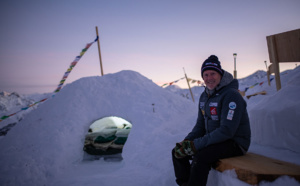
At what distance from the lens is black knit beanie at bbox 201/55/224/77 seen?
2238 mm

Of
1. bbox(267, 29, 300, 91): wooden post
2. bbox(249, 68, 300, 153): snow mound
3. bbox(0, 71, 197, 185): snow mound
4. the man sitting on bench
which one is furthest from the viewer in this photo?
bbox(0, 71, 197, 185): snow mound

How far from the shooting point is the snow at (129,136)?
262 centimetres

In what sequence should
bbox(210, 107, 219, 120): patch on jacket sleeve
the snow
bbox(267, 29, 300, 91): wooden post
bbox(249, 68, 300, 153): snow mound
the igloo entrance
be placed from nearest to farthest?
bbox(210, 107, 219, 120): patch on jacket sleeve, bbox(249, 68, 300, 153): snow mound, the snow, bbox(267, 29, 300, 91): wooden post, the igloo entrance

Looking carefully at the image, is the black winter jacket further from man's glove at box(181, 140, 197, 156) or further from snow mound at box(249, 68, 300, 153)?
snow mound at box(249, 68, 300, 153)

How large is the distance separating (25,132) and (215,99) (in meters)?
5.64

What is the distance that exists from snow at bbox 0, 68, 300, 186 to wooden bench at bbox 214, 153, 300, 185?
6cm

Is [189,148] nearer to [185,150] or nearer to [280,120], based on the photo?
[185,150]

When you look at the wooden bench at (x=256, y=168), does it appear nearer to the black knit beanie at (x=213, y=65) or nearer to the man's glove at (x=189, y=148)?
the man's glove at (x=189, y=148)

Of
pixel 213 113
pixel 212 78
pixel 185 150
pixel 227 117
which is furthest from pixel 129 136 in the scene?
pixel 227 117

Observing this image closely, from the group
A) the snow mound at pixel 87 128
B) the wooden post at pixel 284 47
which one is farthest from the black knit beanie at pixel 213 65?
the snow mound at pixel 87 128

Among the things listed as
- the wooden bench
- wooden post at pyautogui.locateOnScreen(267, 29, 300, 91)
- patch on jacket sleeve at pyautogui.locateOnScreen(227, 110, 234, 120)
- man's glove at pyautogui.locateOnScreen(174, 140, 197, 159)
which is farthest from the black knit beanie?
wooden post at pyautogui.locateOnScreen(267, 29, 300, 91)

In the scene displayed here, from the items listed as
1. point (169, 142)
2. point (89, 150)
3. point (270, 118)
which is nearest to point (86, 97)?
point (89, 150)

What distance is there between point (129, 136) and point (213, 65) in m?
3.77

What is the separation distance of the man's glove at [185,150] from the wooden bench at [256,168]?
1.02 ft
